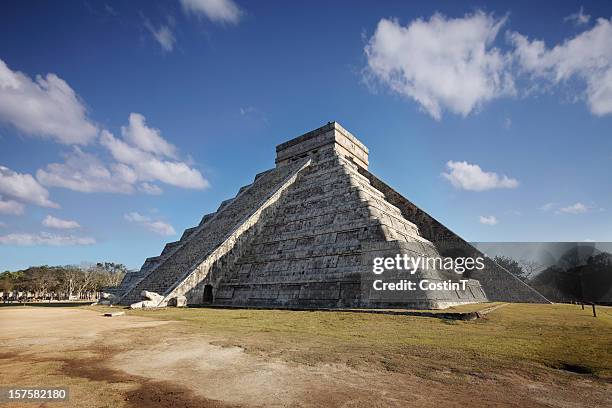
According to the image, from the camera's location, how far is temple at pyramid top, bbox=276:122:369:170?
90.2ft

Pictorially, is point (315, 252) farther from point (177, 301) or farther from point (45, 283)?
point (45, 283)

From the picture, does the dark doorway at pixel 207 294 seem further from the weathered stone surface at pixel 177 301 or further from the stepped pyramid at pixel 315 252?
the weathered stone surface at pixel 177 301

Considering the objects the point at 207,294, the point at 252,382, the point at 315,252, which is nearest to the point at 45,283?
the point at 207,294

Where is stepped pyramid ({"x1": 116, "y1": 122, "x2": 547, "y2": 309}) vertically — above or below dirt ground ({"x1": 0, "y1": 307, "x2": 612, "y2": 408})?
above

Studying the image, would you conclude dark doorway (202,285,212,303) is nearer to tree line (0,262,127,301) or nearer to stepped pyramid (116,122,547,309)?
stepped pyramid (116,122,547,309)

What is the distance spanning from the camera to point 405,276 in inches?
493

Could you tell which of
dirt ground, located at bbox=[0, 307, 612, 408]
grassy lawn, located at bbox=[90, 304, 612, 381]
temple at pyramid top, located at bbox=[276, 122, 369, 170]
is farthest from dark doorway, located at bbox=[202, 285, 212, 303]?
temple at pyramid top, located at bbox=[276, 122, 369, 170]

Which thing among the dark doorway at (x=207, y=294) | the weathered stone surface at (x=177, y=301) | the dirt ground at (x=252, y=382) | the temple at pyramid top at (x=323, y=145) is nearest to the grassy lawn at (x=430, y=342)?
the dirt ground at (x=252, y=382)

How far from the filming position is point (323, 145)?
1088 inches

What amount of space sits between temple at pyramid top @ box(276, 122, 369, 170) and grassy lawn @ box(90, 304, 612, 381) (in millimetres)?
19674

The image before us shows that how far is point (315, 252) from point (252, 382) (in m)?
11.4

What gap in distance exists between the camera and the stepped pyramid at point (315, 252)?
1349 centimetres

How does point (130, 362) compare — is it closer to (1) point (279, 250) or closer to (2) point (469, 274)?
(1) point (279, 250)

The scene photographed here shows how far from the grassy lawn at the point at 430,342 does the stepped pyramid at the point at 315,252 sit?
353 centimetres
